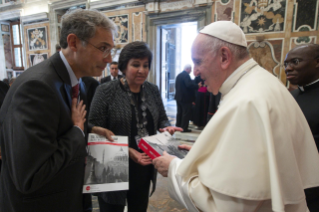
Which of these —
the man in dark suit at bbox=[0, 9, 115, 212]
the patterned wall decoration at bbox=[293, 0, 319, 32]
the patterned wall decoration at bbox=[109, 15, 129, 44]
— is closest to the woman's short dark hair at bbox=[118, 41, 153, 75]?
the man in dark suit at bbox=[0, 9, 115, 212]

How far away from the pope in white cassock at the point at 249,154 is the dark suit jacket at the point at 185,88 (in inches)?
196

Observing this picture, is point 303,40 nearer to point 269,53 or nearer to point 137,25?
point 269,53

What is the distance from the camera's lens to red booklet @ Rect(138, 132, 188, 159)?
145cm

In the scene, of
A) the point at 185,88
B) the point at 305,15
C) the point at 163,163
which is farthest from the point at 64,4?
the point at 163,163

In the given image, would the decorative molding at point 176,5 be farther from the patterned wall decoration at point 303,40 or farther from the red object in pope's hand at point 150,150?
the red object in pope's hand at point 150,150

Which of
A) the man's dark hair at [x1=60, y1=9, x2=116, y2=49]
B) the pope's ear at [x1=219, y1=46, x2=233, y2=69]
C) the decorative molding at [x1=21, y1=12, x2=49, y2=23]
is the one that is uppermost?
the decorative molding at [x1=21, y1=12, x2=49, y2=23]

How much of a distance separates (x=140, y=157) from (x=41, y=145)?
882 mm

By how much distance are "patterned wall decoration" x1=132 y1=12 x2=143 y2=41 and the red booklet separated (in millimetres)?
6594

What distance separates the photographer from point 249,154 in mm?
878

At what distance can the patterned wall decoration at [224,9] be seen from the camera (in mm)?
6074

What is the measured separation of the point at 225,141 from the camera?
927mm

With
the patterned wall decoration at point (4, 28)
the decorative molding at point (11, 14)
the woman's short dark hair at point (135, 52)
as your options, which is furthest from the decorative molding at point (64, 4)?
the woman's short dark hair at point (135, 52)

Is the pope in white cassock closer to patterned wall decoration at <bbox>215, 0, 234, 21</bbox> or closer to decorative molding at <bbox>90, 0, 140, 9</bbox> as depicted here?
patterned wall decoration at <bbox>215, 0, 234, 21</bbox>

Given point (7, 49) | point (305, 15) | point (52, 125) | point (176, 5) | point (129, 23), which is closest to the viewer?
point (52, 125)
